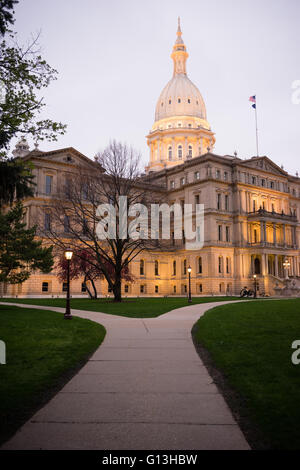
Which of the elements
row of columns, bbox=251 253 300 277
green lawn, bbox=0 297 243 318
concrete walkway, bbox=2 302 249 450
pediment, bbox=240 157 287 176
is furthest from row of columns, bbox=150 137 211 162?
concrete walkway, bbox=2 302 249 450

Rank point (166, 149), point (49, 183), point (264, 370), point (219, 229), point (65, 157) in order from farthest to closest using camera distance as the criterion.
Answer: point (166, 149) → point (219, 229) → point (65, 157) → point (49, 183) → point (264, 370)

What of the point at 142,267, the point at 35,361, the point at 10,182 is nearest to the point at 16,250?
the point at 10,182

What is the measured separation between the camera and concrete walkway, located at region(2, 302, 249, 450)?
16.1ft

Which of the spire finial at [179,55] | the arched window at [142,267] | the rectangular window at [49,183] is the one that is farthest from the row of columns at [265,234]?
the spire finial at [179,55]

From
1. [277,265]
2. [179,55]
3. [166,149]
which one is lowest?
[277,265]

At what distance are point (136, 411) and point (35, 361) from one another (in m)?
4.32

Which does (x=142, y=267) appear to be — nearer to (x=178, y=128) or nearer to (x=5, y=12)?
(x=178, y=128)

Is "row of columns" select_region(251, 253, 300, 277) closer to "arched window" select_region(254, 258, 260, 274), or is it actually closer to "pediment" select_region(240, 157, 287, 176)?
"arched window" select_region(254, 258, 260, 274)

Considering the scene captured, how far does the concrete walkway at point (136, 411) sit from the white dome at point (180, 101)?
104 metres

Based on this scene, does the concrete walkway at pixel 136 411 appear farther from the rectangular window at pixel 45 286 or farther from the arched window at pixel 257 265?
the arched window at pixel 257 265

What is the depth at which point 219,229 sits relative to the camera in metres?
68.9

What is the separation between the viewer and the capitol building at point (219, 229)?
6153cm

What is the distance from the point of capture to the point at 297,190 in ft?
279
